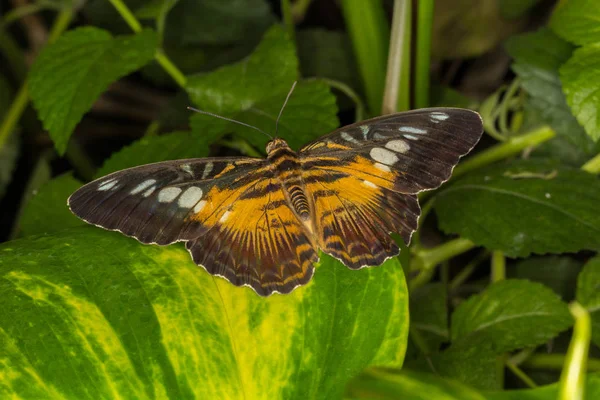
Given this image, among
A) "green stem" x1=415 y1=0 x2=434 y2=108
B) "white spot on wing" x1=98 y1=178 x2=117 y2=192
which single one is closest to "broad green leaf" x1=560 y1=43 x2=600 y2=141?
"green stem" x1=415 y1=0 x2=434 y2=108

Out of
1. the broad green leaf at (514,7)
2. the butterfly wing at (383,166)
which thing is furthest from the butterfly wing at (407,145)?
the broad green leaf at (514,7)

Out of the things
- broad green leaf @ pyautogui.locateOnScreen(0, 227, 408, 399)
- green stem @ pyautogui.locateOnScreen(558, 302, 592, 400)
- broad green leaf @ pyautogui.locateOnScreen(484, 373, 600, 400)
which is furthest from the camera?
broad green leaf @ pyautogui.locateOnScreen(0, 227, 408, 399)

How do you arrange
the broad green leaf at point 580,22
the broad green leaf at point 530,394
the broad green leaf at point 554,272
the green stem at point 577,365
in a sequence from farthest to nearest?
the broad green leaf at point 554,272, the broad green leaf at point 580,22, the broad green leaf at point 530,394, the green stem at point 577,365

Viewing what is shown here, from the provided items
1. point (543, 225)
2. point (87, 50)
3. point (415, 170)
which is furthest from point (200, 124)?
point (543, 225)

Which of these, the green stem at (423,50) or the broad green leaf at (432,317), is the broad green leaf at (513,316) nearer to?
the broad green leaf at (432,317)

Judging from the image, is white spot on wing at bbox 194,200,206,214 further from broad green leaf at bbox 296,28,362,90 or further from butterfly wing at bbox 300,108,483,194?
broad green leaf at bbox 296,28,362,90

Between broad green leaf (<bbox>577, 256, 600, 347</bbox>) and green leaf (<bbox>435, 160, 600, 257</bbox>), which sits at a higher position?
green leaf (<bbox>435, 160, 600, 257</bbox>)

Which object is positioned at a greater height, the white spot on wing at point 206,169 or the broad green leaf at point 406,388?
the white spot on wing at point 206,169
